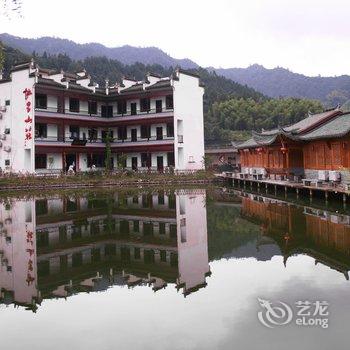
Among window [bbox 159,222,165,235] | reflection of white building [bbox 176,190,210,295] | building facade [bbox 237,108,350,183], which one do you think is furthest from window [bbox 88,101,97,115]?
window [bbox 159,222,165,235]

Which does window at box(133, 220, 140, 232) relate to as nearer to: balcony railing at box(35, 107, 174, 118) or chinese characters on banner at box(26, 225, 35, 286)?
chinese characters on banner at box(26, 225, 35, 286)

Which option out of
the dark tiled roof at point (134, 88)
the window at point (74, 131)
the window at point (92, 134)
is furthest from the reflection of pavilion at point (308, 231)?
the window at point (92, 134)

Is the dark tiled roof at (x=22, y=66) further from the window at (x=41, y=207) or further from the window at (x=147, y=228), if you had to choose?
the window at (x=147, y=228)

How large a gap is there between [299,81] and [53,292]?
198 m

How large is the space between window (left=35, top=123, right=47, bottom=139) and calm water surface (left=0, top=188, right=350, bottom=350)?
26.6m

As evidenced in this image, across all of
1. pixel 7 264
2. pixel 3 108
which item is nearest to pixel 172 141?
pixel 3 108

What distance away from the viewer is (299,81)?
7608 inches

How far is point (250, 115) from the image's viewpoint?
86.9 metres

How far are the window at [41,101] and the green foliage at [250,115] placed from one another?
1663 inches

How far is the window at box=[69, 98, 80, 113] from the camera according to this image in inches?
1921

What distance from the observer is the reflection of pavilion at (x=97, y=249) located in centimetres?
1034

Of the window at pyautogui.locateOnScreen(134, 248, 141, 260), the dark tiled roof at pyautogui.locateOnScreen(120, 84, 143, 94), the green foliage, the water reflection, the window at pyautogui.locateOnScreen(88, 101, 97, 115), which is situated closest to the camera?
the water reflection

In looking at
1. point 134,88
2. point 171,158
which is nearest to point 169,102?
point 134,88

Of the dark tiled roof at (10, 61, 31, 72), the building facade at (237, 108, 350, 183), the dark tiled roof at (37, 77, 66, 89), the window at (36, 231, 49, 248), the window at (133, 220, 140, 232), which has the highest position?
the dark tiled roof at (10, 61, 31, 72)
